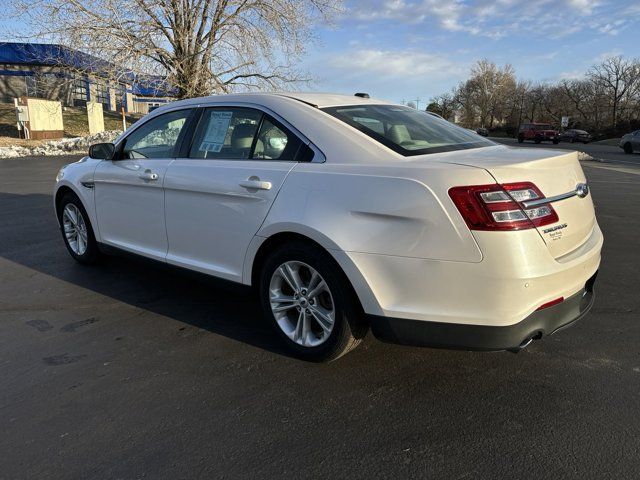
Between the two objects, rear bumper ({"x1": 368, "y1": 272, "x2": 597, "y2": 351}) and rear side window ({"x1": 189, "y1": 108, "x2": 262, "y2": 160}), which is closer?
rear bumper ({"x1": 368, "y1": 272, "x2": 597, "y2": 351})

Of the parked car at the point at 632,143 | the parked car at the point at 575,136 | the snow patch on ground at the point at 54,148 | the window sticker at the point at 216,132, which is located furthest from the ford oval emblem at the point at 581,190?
the parked car at the point at 575,136

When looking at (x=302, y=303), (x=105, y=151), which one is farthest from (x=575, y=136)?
(x=302, y=303)

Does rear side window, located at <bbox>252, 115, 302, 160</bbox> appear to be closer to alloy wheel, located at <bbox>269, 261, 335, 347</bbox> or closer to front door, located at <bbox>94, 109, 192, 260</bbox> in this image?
alloy wheel, located at <bbox>269, 261, 335, 347</bbox>

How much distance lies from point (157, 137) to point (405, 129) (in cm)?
223

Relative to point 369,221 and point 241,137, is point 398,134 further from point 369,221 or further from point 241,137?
point 241,137

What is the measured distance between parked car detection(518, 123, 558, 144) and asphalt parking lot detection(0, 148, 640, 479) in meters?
44.5

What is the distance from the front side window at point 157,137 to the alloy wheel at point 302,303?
1.53 m

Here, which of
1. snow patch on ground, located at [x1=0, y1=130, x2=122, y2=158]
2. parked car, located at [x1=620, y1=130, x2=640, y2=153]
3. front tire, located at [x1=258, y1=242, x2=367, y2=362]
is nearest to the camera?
front tire, located at [x1=258, y1=242, x2=367, y2=362]

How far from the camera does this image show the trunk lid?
2.66 meters

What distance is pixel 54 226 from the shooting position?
294 inches

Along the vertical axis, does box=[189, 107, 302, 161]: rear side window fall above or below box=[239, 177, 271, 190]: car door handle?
above

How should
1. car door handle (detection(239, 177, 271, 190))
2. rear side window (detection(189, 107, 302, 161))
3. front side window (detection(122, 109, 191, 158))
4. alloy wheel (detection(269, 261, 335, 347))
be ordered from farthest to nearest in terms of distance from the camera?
front side window (detection(122, 109, 191, 158)) → rear side window (detection(189, 107, 302, 161)) → car door handle (detection(239, 177, 271, 190)) → alloy wheel (detection(269, 261, 335, 347))

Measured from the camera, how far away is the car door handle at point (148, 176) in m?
4.09

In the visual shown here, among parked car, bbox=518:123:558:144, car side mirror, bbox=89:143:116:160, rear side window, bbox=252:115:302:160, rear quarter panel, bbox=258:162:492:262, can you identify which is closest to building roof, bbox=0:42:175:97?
car side mirror, bbox=89:143:116:160
